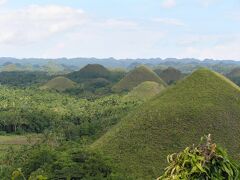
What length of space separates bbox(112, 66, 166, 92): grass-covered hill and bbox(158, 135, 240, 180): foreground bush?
105 metres

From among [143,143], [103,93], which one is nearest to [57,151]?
[143,143]

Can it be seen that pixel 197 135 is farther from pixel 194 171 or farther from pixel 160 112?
pixel 194 171

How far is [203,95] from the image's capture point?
45.9 m

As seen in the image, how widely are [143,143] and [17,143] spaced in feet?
89.9

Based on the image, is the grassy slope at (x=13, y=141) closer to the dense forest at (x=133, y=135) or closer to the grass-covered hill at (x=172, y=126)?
the dense forest at (x=133, y=135)

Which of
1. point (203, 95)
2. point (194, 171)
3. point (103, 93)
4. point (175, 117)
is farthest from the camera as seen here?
point (103, 93)

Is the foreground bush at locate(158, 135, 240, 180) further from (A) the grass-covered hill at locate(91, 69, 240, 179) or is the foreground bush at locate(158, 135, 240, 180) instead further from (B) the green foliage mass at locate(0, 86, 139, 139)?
(B) the green foliage mass at locate(0, 86, 139, 139)

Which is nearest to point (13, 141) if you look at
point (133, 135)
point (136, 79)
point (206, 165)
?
point (133, 135)

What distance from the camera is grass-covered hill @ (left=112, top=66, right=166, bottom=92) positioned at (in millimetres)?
114875

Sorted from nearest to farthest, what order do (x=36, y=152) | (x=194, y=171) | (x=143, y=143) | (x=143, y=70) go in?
(x=194, y=171) < (x=36, y=152) < (x=143, y=143) < (x=143, y=70)

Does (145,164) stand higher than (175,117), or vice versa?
(175,117)

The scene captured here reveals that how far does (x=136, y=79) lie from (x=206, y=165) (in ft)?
373

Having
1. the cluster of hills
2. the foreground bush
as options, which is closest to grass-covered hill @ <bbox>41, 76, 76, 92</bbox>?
the cluster of hills

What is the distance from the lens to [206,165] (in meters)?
6.51
